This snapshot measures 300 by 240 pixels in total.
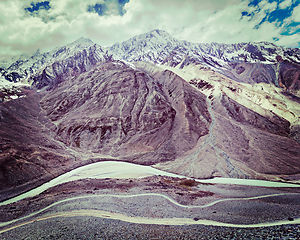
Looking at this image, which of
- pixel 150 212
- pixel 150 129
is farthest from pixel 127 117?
pixel 150 212

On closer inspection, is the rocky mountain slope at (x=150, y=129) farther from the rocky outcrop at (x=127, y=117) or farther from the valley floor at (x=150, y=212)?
the valley floor at (x=150, y=212)

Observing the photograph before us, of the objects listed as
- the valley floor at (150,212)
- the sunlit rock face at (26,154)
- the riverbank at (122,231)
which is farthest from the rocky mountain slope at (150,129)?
the riverbank at (122,231)

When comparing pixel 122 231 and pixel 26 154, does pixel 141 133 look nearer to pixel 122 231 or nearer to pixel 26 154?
pixel 26 154

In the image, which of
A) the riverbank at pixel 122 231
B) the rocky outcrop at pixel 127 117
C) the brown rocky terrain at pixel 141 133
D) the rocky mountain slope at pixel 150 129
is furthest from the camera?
the rocky outcrop at pixel 127 117

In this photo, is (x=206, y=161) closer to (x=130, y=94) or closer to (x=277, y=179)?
(x=277, y=179)

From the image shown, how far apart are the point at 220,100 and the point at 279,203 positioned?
1759 inches

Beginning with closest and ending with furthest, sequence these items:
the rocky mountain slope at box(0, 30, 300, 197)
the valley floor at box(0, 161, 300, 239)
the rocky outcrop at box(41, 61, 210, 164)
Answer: the valley floor at box(0, 161, 300, 239), the rocky mountain slope at box(0, 30, 300, 197), the rocky outcrop at box(41, 61, 210, 164)

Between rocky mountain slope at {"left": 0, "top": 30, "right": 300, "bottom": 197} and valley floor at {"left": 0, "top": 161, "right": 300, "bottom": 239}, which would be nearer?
valley floor at {"left": 0, "top": 161, "right": 300, "bottom": 239}

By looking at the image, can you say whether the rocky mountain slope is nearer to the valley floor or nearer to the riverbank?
the valley floor

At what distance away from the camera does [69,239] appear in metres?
14.0

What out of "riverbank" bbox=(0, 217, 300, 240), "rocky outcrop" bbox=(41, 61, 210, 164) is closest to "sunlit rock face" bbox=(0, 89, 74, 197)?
"rocky outcrop" bbox=(41, 61, 210, 164)

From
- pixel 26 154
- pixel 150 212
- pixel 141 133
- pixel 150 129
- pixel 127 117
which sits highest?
pixel 127 117

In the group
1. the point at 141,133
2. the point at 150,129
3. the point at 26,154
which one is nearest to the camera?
the point at 26,154

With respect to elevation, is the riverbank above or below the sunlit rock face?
below
